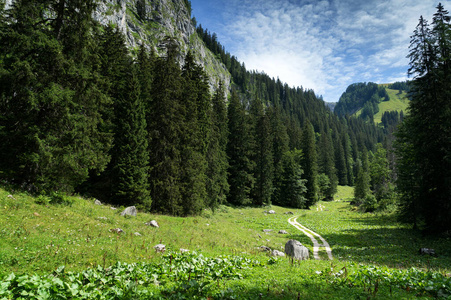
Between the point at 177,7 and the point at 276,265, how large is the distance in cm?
14082

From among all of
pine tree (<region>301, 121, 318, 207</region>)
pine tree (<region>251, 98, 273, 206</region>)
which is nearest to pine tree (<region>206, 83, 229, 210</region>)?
pine tree (<region>251, 98, 273, 206</region>)

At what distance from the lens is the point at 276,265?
34.4ft

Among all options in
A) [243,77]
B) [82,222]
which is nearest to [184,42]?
[243,77]

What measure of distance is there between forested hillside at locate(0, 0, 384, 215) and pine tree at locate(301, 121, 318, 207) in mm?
5386

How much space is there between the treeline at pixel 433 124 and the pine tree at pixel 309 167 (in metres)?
35.3

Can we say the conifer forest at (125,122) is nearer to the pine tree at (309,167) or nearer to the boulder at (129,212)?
the boulder at (129,212)

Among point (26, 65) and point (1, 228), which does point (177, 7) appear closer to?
point (26, 65)

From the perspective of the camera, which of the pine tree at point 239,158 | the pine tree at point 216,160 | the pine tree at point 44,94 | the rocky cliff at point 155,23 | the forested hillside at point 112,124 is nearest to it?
the pine tree at point 44,94

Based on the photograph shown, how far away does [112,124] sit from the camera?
22359 mm

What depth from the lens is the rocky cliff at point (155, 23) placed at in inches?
2913

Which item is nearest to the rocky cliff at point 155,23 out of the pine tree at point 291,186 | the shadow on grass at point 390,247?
the pine tree at point 291,186

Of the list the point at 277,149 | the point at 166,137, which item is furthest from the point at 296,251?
the point at 277,149

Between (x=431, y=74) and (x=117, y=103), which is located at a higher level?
(x=431, y=74)

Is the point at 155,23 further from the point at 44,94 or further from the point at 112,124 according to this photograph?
the point at 44,94
